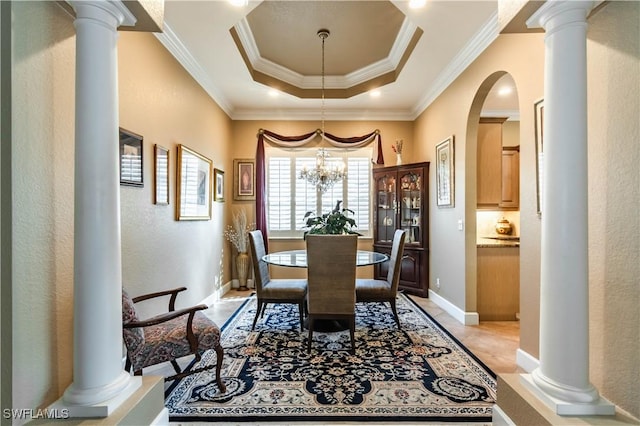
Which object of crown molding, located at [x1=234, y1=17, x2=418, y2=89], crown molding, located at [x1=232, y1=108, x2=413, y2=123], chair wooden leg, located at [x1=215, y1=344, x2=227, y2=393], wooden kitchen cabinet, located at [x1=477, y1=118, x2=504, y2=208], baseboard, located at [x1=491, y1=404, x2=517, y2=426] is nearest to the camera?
baseboard, located at [x1=491, y1=404, x2=517, y2=426]

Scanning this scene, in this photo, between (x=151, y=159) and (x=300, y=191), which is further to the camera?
(x=300, y=191)

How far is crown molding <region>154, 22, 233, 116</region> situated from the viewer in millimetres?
2818

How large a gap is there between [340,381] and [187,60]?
3.51m

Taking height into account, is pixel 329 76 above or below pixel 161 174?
above

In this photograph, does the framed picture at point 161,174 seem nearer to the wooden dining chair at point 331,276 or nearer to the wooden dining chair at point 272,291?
the wooden dining chair at point 272,291

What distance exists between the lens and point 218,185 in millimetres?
4559

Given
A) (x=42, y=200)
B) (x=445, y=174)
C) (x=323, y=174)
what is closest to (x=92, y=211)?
(x=42, y=200)

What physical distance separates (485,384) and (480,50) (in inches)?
120

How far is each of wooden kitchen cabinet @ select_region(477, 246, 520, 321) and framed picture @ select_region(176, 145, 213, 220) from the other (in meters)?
3.38

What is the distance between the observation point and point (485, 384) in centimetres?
217

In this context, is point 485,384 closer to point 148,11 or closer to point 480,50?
point 480,50

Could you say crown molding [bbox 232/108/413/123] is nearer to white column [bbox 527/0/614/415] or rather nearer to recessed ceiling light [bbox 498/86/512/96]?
recessed ceiling light [bbox 498/86/512/96]

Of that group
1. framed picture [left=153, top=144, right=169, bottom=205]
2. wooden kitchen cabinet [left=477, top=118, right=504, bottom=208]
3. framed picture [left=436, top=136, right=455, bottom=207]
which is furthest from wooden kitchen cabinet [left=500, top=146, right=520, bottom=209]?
framed picture [left=153, top=144, right=169, bottom=205]

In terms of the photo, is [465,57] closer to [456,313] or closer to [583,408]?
[456,313]
